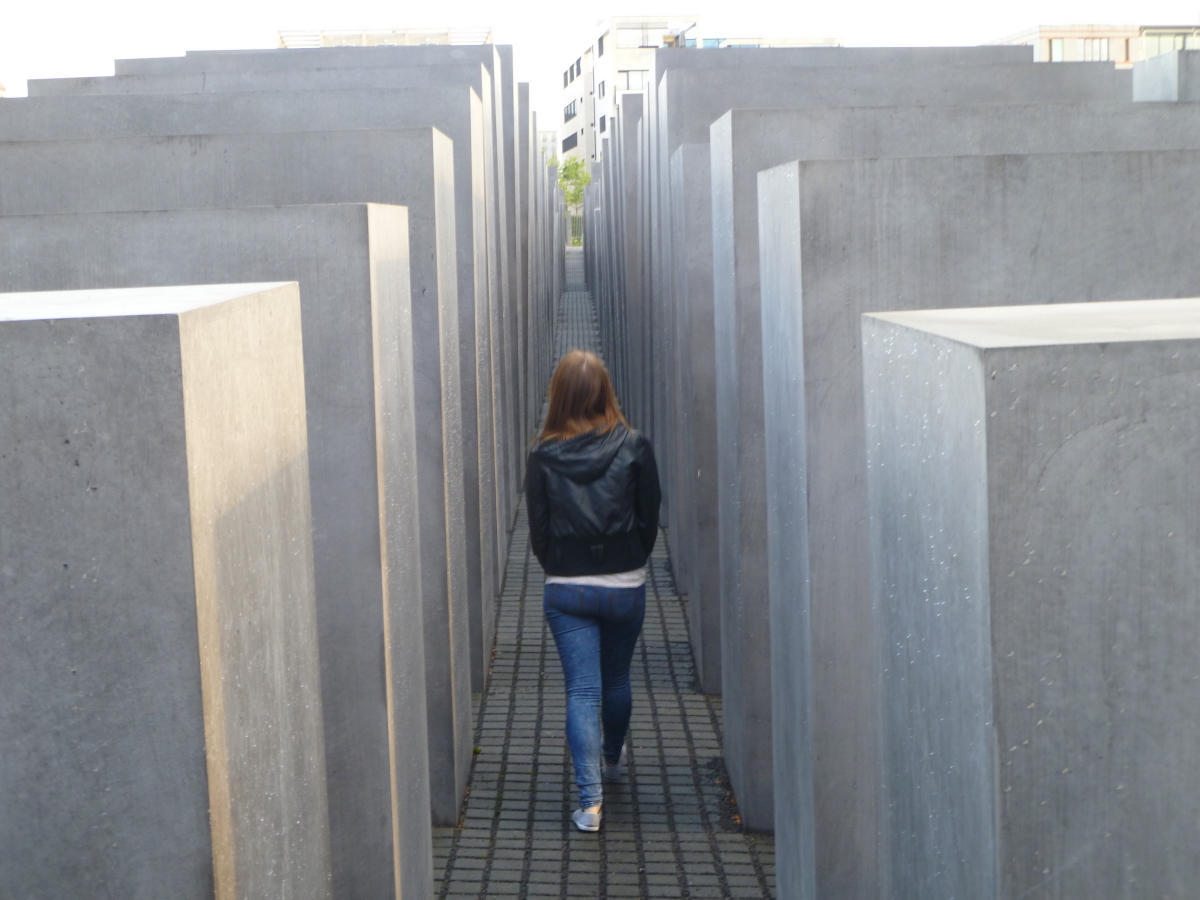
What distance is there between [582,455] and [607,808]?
1672 mm

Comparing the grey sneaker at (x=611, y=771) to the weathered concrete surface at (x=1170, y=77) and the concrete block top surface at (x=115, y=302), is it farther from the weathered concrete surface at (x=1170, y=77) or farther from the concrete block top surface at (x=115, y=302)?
the weathered concrete surface at (x=1170, y=77)

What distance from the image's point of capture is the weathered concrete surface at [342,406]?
344cm

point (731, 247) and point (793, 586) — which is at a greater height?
point (731, 247)

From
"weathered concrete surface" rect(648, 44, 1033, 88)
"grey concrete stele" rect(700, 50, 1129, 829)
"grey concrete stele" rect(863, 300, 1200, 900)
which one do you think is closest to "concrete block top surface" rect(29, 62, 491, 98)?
"weathered concrete surface" rect(648, 44, 1033, 88)

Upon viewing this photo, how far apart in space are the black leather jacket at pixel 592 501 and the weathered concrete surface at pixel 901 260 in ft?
4.87

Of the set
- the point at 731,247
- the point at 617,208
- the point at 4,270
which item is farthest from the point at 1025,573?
the point at 617,208

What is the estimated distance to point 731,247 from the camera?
4.87 meters

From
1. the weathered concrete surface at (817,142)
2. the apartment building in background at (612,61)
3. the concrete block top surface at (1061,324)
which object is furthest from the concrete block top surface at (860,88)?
the apartment building in background at (612,61)

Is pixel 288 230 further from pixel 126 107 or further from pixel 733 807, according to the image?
pixel 126 107

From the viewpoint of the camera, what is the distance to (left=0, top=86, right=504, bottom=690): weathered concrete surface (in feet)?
21.6

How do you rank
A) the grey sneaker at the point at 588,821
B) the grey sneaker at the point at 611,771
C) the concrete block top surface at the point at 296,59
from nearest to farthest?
the grey sneaker at the point at 588,821 < the grey sneaker at the point at 611,771 < the concrete block top surface at the point at 296,59

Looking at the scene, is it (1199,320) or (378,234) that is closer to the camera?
(1199,320)

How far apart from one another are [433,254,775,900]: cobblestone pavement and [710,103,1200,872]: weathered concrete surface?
57 cm

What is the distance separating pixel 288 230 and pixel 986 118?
9.43 ft
